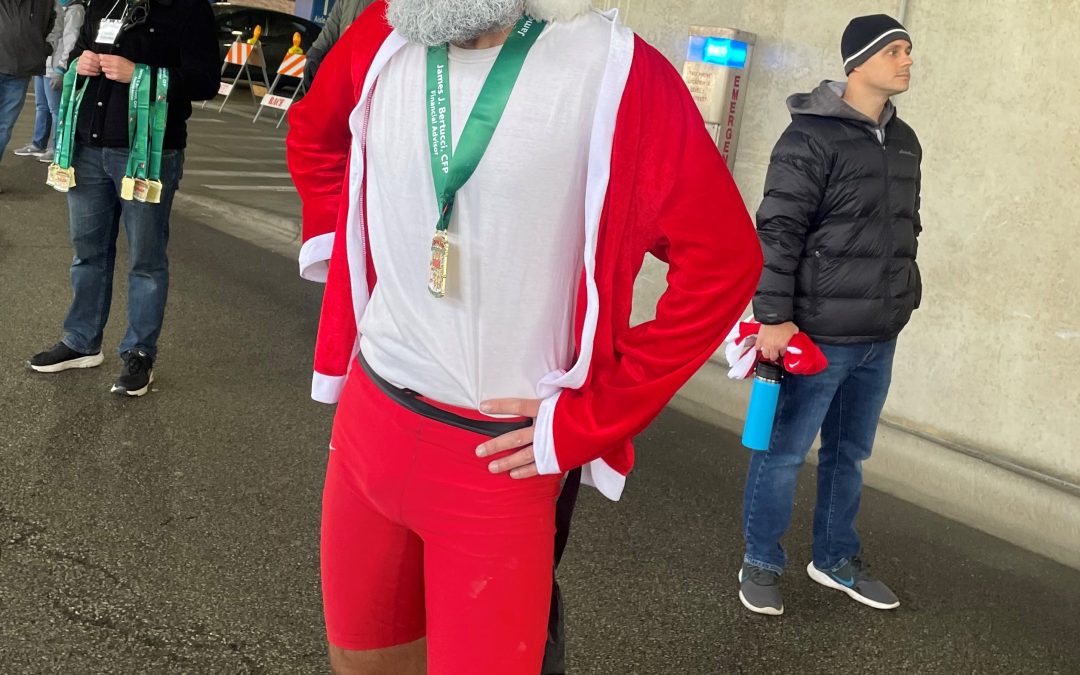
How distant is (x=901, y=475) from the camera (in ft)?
16.7

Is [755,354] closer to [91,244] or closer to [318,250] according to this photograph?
[318,250]

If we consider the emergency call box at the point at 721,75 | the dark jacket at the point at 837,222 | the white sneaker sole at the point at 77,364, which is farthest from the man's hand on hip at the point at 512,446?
the emergency call box at the point at 721,75

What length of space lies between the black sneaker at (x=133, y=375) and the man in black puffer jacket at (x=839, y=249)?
9.76 ft

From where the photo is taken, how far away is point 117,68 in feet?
15.1

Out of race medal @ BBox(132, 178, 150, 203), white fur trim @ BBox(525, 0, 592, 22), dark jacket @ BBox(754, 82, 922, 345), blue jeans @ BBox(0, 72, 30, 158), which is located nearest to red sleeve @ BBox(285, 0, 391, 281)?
white fur trim @ BBox(525, 0, 592, 22)

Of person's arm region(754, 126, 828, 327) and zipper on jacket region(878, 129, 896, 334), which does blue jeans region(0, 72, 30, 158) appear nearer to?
person's arm region(754, 126, 828, 327)

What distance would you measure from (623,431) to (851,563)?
2.52 m

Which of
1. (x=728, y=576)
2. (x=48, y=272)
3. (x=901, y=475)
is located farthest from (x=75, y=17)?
(x=901, y=475)

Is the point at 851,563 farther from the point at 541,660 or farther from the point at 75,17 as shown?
the point at 75,17

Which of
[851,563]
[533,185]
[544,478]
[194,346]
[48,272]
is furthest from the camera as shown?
[48,272]

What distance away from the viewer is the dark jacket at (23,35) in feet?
27.3

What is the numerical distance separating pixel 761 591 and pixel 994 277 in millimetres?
2174

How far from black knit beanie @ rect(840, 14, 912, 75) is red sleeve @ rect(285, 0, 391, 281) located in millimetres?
2066

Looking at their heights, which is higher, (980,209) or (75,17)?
(75,17)
